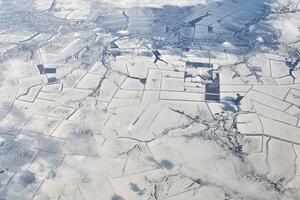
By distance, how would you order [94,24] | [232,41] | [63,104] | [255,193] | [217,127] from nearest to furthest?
[255,193]
[217,127]
[63,104]
[232,41]
[94,24]

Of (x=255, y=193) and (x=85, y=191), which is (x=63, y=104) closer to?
(x=85, y=191)

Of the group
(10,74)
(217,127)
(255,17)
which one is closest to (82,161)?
(217,127)

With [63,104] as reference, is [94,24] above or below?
above

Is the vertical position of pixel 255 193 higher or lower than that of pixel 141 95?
lower

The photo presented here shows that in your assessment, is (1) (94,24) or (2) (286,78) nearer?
(2) (286,78)

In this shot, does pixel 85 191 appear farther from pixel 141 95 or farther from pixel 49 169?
pixel 141 95

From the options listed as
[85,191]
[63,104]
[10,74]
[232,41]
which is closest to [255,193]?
[85,191]

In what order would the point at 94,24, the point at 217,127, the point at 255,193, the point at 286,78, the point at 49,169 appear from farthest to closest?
the point at 94,24 → the point at 286,78 → the point at 217,127 → the point at 49,169 → the point at 255,193

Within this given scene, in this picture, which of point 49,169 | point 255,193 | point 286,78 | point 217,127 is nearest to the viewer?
point 255,193

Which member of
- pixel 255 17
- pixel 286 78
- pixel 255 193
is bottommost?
pixel 255 193
